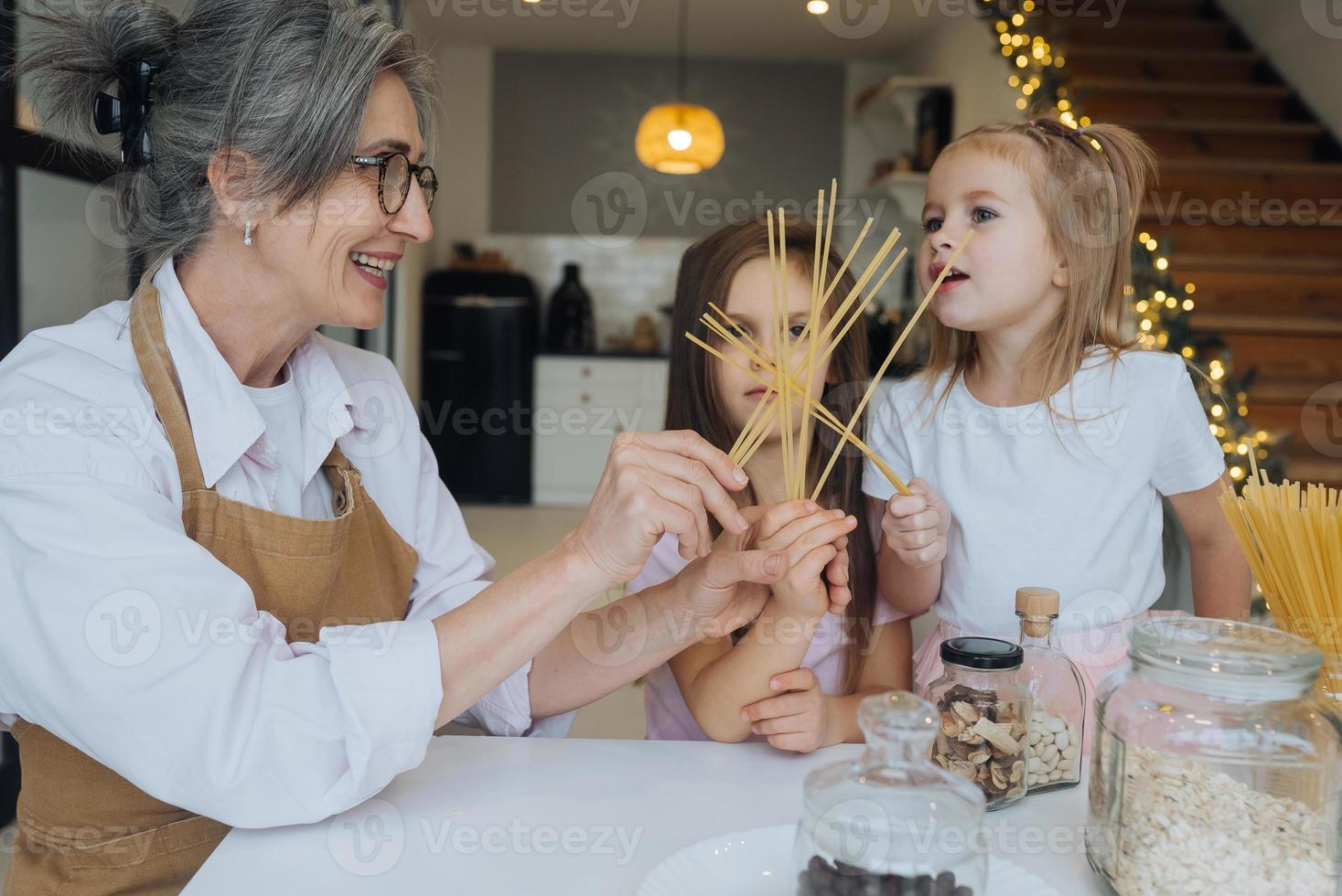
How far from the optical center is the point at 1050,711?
1032 millimetres

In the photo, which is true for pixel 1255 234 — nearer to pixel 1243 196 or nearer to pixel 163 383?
pixel 1243 196

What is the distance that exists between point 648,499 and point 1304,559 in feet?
1.92

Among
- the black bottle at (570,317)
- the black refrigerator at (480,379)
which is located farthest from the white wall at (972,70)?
the black refrigerator at (480,379)

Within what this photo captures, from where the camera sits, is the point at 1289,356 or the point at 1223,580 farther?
the point at 1289,356

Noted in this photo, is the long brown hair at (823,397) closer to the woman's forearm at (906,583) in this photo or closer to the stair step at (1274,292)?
the woman's forearm at (906,583)

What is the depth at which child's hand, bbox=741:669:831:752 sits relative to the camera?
1134 mm

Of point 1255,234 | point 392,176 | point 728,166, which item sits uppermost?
point 728,166

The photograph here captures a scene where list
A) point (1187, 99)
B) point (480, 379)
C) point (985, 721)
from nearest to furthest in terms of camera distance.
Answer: point (985, 721)
point (1187, 99)
point (480, 379)

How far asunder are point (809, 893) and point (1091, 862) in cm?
27

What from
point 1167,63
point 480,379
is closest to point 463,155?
point 480,379

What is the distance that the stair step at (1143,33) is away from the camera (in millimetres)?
5418

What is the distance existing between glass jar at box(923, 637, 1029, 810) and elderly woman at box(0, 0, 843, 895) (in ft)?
0.74

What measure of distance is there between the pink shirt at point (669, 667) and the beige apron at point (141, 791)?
55cm

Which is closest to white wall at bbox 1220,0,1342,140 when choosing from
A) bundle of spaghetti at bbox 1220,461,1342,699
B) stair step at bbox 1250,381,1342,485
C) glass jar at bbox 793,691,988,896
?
stair step at bbox 1250,381,1342,485
